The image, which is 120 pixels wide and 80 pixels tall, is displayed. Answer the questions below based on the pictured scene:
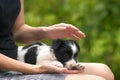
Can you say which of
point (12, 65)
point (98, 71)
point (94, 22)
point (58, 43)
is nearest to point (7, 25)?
point (12, 65)

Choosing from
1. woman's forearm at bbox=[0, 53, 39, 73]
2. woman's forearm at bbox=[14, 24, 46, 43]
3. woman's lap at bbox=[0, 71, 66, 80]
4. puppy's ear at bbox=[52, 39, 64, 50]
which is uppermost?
woman's forearm at bbox=[14, 24, 46, 43]

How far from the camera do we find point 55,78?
2.46 m

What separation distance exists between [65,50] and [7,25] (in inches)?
18.4

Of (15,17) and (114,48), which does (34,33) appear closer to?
(15,17)

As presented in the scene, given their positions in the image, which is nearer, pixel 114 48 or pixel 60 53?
pixel 60 53

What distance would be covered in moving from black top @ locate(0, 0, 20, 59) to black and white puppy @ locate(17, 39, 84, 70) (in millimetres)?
344

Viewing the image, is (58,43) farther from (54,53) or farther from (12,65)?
(12,65)

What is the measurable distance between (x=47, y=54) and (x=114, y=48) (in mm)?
1707

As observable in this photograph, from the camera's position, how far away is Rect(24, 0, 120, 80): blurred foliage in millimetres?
4676

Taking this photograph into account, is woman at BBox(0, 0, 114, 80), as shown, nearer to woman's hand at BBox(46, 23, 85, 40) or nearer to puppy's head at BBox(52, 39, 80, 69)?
woman's hand at BBox(46, 23, 85, 40)

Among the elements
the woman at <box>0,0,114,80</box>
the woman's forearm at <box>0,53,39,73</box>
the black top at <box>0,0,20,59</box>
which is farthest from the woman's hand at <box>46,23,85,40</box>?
the woman's forearm at <box>0,53,39,73</box>

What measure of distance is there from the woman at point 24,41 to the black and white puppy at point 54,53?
0.37 feet

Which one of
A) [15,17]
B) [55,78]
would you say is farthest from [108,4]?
[55,78]

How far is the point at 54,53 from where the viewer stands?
3.11 m
